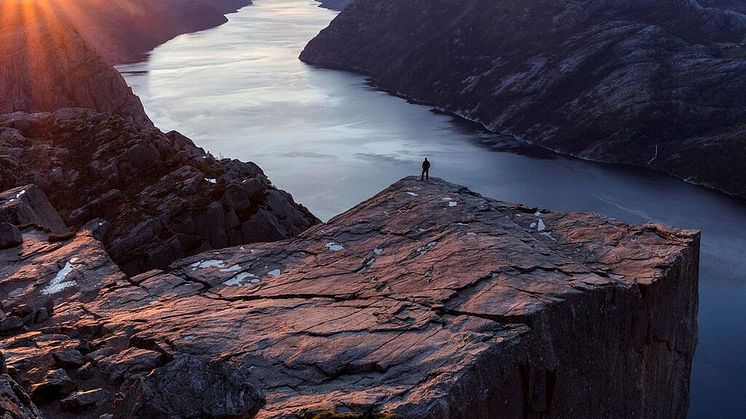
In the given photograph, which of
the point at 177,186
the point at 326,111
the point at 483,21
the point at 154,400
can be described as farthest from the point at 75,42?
the point at 483,21

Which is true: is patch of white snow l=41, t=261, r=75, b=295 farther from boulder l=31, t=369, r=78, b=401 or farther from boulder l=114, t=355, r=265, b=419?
boulder l=114, t=355, r=265, b=419

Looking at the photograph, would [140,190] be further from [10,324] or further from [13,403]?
[13,403]

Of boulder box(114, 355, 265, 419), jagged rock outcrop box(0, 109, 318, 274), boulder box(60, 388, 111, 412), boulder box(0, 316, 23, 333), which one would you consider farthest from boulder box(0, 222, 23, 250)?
boulder box(114, 355, 265, 419)

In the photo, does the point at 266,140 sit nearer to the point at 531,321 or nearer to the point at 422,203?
the point at 422,203

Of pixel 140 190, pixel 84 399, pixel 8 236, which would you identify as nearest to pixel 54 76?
pixel 140 190

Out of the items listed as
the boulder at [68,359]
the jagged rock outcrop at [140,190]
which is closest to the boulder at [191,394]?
the boulder at [68,359]

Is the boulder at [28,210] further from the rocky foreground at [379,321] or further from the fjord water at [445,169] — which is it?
the fjord water at [445,169]
